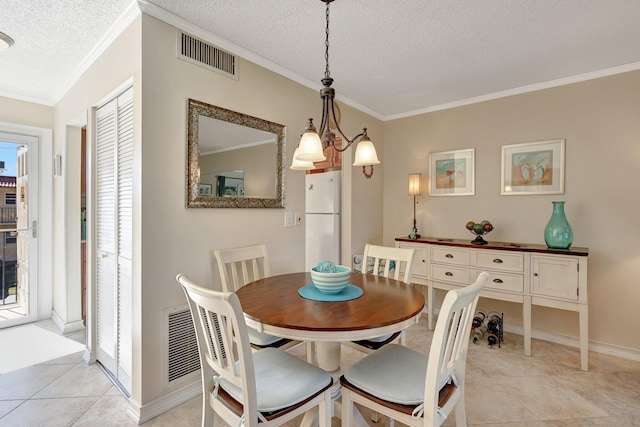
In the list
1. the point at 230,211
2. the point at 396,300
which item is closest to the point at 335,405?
the point at 396,300

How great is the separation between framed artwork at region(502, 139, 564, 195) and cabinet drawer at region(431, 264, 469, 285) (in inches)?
38.0

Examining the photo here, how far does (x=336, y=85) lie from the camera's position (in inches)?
121

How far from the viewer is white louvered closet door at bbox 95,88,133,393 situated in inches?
80.5

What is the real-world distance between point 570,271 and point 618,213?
737 millimetres

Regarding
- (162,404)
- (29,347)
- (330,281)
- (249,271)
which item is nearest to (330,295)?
(330,281)

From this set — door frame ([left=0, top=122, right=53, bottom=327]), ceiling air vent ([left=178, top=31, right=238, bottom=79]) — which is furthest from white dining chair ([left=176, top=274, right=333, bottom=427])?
door frame ([left=0, top=122, right=53, bottom=327])

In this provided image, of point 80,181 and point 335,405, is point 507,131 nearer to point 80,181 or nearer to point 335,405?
point 335,405

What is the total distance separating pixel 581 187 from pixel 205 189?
3.26m

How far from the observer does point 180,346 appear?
2014 millimetres

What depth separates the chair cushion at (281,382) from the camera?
1239mm

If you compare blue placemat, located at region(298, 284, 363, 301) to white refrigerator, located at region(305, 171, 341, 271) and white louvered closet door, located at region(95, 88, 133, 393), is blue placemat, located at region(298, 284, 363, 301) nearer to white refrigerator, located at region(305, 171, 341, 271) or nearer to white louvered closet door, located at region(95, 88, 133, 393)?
white louvered closet door, located at region(95, 88, 133, 393)

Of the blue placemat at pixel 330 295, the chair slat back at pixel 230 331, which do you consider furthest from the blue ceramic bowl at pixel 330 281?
the chair slat back at pixel 230 331

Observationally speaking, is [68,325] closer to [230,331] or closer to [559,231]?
[230,331]

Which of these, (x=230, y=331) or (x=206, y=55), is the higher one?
(x=206, y=55)
